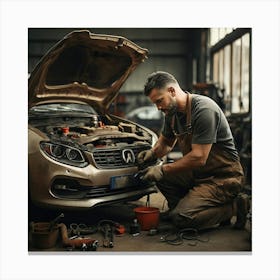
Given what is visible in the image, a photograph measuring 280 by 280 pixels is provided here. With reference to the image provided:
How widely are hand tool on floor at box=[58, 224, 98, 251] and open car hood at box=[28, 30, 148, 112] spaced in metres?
0.78

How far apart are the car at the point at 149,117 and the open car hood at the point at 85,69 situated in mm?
233

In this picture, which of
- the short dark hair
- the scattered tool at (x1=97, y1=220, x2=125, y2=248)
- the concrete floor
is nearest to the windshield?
the short dark hair

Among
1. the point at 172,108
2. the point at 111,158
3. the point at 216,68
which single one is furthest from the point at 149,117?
the point at 216,68

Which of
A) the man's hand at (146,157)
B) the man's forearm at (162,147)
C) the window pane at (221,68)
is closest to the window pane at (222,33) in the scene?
the window pane at (221,68)

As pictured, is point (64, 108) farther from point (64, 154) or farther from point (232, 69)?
point (232, 69)

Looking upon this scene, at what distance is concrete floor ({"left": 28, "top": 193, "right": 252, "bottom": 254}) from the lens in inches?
89.0

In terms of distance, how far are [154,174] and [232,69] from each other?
0.77 metres

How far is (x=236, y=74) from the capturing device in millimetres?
2451

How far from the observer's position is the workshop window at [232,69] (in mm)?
2377

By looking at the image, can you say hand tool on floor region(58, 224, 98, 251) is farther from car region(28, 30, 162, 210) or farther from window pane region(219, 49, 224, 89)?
window pane region(219, 49, 224, 89)

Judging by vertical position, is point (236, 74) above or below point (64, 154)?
above
